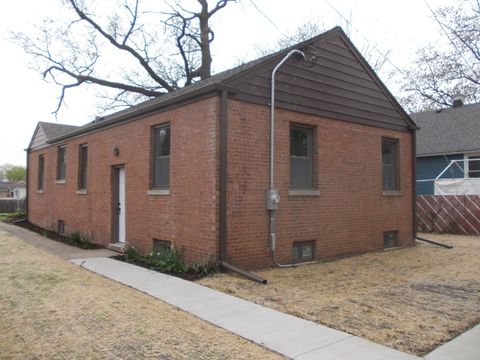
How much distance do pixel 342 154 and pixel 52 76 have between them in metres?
23.3

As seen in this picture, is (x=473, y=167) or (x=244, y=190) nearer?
(x=244, y=190)

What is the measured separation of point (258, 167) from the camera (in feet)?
31.2

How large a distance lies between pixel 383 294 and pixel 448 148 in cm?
1825

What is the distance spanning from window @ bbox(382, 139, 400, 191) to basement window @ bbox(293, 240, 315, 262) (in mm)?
4102

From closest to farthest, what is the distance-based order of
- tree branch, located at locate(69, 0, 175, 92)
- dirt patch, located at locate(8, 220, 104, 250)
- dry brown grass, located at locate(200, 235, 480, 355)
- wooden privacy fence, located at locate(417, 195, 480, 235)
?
1. dry brown grass, located at locate(200, 235, 480, 355)
2. dirt patch, located at locate(8, 220, 104, 250)
3. wooden privacy fence, located at locate(417, 195, 480, 235)
4. tree branch, located at locate(69, 0, 175, 92)

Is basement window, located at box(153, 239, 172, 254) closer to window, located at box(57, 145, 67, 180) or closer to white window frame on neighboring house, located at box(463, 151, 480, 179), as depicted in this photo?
window, located at box(57, 145, 67, 180)

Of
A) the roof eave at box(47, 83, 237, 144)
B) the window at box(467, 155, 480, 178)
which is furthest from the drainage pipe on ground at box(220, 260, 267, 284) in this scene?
the window at box(467, 155, 480, 178)

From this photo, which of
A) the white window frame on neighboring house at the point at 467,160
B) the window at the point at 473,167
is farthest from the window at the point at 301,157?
the window at the point at 473,167

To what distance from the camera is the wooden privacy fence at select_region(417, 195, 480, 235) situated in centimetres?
1728

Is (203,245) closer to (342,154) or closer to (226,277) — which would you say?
(226,277)

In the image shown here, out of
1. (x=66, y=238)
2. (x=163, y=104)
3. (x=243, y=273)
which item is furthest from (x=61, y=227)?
(x=243, y=273)

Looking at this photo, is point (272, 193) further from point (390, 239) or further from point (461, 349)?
point (390, 239)

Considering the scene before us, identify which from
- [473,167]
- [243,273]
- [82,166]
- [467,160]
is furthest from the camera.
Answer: [473,167]

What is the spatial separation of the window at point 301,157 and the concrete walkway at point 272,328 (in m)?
3.88
